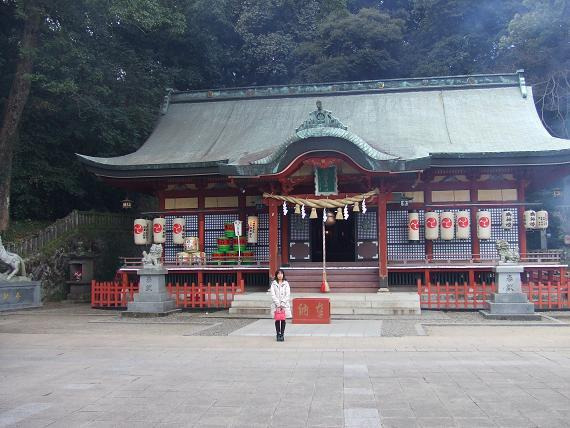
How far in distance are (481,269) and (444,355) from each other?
10179mm

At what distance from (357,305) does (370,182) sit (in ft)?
15.1

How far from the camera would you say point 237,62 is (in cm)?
4162

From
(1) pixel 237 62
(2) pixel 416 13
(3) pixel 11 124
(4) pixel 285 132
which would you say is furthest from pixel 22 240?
(2) pixel 416 13

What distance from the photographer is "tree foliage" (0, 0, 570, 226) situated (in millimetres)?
24422

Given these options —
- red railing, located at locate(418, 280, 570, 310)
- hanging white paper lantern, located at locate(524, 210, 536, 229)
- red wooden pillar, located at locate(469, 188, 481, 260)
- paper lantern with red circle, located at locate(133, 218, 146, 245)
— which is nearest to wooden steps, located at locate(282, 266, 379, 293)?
red railing, located at locate(418, 280, 570, 310)

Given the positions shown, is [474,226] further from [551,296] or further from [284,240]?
[284,240]

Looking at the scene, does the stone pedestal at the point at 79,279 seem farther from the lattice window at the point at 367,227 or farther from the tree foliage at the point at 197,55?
the lattice window at the point at 367,227

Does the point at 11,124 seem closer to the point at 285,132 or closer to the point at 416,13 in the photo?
the point at 285,132

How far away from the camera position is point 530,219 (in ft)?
67.9

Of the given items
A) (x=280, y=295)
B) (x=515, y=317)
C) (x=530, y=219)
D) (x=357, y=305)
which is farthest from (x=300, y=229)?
(x=280, y=295)

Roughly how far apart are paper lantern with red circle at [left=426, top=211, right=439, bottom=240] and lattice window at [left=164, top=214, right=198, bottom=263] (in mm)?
9237

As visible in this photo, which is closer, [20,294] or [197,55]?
[20,294]

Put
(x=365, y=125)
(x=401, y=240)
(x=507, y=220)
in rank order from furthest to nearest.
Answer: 1. (x=365, y=125)
2. (x=401, y=240)
3. (x=507, y=220)

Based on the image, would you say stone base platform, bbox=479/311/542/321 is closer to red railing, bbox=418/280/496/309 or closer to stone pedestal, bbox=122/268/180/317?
red railing, bbox=418/280/496/309
